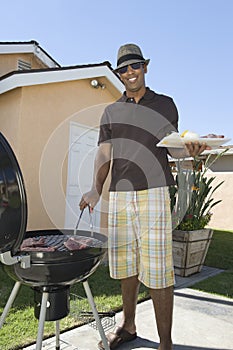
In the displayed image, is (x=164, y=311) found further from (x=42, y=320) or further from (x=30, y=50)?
(x=30, y=50)

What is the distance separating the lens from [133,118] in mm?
1685

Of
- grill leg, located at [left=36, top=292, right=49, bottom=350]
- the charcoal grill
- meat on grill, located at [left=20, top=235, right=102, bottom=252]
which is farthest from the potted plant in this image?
grill leg, located at [left=36, top=292, right=49, bottom=350]

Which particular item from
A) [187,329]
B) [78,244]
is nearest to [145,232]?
[78,244]

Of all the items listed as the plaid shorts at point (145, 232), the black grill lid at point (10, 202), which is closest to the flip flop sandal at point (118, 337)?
the plaid shorts at point (145, 232)

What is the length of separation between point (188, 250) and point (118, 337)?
5.32 feet

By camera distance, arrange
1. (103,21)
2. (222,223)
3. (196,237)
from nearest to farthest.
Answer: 1. (196,237)
2. (103,21)
3. (222,223)

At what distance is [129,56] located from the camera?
5.17ft

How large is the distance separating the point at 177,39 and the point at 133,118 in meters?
4.02

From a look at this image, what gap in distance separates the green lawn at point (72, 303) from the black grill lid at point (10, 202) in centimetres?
75

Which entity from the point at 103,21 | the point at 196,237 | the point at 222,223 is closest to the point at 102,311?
the point at 196,237

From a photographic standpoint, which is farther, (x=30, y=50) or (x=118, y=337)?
(x=30, y=50)

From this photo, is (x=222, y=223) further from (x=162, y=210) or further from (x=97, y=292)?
(x=162, y=210)

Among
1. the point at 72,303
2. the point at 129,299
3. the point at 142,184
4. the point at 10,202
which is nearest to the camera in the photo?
the point at 10,202

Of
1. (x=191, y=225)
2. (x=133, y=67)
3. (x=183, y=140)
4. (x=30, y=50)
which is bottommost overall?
(x=191, y=225)
